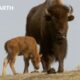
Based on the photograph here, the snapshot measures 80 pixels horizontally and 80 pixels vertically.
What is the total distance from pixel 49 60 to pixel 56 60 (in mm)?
373

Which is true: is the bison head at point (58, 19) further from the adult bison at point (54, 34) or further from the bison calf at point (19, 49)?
the bison calf at point (19, 49)

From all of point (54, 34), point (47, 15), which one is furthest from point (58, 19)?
point (47, 15)

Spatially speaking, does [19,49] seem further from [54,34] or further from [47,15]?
[47,15]

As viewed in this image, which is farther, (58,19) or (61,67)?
(61,67)

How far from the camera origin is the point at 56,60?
17078mm

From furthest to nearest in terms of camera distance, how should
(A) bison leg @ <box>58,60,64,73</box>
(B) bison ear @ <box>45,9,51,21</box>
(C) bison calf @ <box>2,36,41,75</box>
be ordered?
(C) bison calf @ <box>2,36,41,75</box>
(B) bison ear @ <box>45,9,51,21</box>
(A) bison leg @ <box>58,60,64,73</box>

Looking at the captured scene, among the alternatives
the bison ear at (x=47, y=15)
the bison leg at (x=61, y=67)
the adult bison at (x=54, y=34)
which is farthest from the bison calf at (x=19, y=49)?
the bison leg at (x=61, y=67)

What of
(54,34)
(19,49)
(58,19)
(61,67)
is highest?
(58,19)

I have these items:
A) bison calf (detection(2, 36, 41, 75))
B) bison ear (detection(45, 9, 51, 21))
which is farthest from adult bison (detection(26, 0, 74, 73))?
bison calf (detection(2, 36, 41, 75))

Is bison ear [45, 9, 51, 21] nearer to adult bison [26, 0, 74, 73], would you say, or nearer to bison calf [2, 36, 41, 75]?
adult bison [26, 0, 74, 73]

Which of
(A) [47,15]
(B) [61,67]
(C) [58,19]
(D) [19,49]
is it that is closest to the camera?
(C) [58,19]

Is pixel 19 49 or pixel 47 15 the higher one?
pixel 47 15

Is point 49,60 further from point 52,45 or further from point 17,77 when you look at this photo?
point 17,77

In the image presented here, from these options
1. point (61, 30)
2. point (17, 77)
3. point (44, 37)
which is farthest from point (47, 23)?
point (17, 77)
